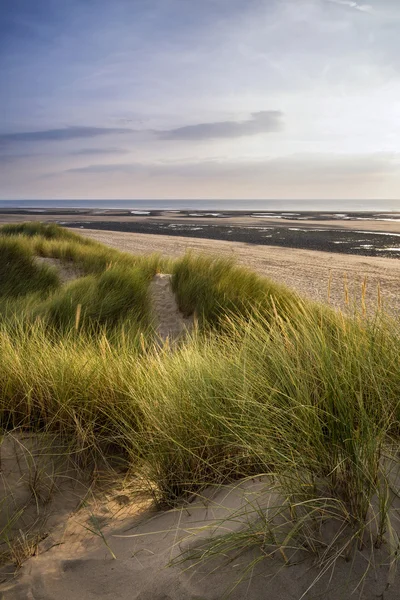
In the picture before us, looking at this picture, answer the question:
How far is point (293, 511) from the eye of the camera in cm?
171

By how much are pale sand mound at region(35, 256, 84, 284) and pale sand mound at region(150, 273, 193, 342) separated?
2.41 meters

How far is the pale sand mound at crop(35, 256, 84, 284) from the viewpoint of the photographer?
31.5 ft

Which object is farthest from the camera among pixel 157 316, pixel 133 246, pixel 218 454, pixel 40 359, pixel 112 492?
pixel 133 246

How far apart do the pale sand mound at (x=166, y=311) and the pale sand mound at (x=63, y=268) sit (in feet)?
7.92

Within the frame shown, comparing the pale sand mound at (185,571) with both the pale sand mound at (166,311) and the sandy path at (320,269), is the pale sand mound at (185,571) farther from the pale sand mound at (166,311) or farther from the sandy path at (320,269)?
the sandy path at (320,269)

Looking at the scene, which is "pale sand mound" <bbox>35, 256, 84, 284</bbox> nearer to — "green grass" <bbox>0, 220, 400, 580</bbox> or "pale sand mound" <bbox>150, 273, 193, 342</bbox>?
"pale sand mound" <bbox>150, 273, 193, 342</bbox>

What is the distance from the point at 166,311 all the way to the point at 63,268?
3.67 meters

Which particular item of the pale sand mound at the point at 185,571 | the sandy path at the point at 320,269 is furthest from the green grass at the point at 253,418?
the sandy path at the point at 320,269

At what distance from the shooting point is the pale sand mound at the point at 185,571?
5.00 feet

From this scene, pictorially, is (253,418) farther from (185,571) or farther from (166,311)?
(166,311)

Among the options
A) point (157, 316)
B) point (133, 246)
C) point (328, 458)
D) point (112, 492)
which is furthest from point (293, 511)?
point (133, 246)

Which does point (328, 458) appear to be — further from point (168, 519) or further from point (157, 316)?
point (157, 316)

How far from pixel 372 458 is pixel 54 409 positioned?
7.05 ft

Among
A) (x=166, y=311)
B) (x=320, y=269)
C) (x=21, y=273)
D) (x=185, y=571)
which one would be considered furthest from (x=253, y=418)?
(x=320, y=269)
